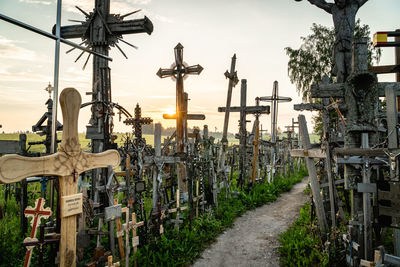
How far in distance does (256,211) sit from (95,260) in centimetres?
725

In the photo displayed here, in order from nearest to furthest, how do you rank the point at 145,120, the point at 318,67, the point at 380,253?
the point at 380,253
the point at 145,120
the point at 318,67

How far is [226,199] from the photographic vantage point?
10.6 meters

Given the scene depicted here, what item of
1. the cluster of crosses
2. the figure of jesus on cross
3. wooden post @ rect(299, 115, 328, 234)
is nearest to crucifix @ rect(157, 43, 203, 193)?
the cluster of crosses

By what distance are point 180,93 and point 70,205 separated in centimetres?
723

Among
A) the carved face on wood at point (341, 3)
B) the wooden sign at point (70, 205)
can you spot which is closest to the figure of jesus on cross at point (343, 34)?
the carved face on wood at point (341, 3)

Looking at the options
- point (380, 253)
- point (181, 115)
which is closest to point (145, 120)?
point (181, 115)

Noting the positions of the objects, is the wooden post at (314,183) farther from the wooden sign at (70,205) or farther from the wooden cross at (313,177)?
the wooden sign at (70,205)

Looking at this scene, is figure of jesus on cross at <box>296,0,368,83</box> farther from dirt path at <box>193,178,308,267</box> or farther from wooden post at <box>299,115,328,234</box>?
dirt path at <box>193,178,308,267</box>

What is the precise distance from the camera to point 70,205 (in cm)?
259

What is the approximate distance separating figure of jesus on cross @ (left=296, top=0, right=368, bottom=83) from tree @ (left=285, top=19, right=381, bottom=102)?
11963 mm

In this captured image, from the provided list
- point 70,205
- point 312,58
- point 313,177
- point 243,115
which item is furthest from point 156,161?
point 312,58

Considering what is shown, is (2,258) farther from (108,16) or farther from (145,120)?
(108,16)

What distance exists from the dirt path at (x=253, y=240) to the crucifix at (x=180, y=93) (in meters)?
2.75

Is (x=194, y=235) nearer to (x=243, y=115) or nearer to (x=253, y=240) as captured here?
(x=253, y=240)
